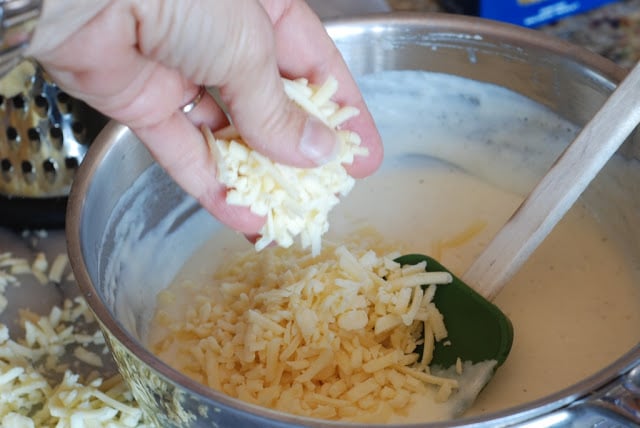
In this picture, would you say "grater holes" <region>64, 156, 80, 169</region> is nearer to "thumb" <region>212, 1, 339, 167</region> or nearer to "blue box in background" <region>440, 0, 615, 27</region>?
"thumb" <region>212, 1, 339, 167</region>

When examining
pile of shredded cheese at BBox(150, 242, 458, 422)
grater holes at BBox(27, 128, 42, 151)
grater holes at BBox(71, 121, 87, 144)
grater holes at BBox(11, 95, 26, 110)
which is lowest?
grater holes at BBox(27, 128, 42, 151)

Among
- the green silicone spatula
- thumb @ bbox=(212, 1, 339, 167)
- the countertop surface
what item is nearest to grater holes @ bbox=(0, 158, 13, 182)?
thumb @ bbox=(212, 1, 339, 167)

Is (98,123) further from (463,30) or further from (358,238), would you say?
(463,30)

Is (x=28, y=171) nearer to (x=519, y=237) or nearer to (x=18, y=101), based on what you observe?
(x=18, y=101)

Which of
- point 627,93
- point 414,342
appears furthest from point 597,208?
point 414,342

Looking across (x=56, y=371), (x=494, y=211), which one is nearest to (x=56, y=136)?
(x=56, y=371)
